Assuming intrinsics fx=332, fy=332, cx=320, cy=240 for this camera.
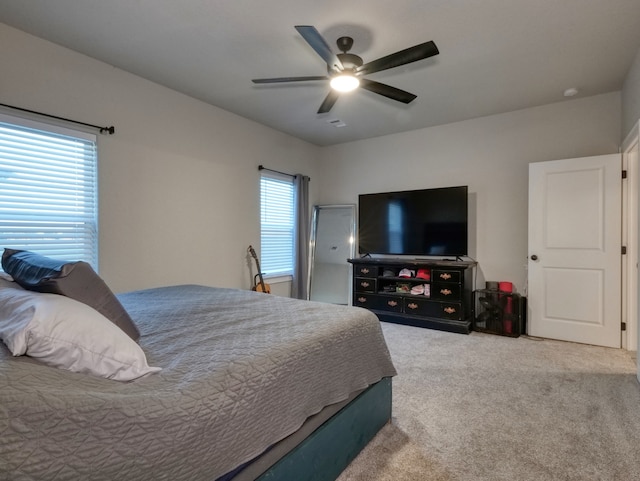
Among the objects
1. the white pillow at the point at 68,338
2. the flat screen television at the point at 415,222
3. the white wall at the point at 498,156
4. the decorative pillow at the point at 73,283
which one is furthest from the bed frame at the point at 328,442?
the white wall at the point at 498,156

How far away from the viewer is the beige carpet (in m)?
1.61

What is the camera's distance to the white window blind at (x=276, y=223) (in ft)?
14.9

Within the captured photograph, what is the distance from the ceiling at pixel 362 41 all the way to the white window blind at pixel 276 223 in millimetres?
1247

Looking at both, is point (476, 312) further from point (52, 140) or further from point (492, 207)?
point (52, 140)

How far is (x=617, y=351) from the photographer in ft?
10.6

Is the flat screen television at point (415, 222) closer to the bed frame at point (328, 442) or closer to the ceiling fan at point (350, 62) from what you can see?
the ceiling fan at point (350, 62)

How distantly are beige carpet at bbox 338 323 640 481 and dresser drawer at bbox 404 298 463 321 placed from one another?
68 centimetres

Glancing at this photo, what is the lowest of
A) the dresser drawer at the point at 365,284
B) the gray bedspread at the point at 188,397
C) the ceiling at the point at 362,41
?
the dresser drawer at the point at 365,284

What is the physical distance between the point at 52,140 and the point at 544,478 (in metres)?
3.87

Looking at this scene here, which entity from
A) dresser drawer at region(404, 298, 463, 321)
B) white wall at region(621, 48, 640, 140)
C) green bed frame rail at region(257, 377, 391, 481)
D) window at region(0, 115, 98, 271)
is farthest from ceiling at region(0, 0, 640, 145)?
green bed frame rail at region(257, 377, 391, 481)

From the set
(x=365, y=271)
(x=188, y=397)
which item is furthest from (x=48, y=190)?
(x=365, y=271)

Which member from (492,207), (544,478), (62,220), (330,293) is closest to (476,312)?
(492,207)

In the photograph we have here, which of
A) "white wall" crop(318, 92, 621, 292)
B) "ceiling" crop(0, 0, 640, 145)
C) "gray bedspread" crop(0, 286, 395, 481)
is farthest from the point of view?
"white wall" crop(318, 92, 621, 292)

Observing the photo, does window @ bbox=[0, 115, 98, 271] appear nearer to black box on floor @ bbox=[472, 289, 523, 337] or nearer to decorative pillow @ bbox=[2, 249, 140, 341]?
decorative pillow @ bbox=[2, 249, 140, 341]
